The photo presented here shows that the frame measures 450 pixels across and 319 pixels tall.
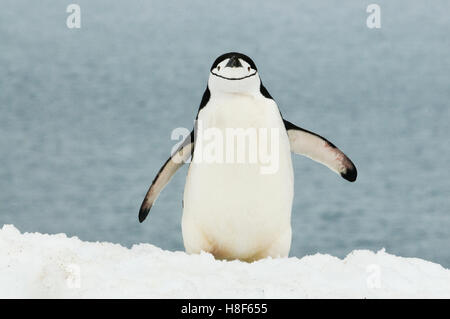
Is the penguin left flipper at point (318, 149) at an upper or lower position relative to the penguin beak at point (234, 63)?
lower

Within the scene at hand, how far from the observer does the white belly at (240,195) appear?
4250 millimetres

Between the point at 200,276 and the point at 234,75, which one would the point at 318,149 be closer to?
the point at 234,75

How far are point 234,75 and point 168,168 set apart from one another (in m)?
0.72

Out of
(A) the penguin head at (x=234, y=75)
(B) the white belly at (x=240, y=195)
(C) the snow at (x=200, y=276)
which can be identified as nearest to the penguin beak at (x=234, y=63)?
(A) the penguin head at (x=234, y=75)

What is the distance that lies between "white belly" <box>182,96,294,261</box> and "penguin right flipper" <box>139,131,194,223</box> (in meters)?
0.18

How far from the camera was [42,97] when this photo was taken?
55719 mm

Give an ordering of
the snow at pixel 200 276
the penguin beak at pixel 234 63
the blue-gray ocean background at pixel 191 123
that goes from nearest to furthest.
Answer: the snow at pixel 200 276
the penguin beak at pixel 234 63
the blue-gray ocean background at pixel 191 123

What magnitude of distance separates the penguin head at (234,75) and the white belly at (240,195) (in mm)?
56

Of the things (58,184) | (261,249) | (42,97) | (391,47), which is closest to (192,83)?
(42,97)

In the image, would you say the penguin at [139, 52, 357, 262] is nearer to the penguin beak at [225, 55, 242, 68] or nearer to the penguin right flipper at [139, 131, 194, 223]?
the penguin beak at [225, 55, 242, 68]

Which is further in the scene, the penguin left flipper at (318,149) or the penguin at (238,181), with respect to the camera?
the penguin left flipper at (318,149)

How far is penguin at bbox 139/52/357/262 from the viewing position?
424cm

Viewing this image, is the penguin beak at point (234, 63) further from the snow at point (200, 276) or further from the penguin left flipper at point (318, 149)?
the snow at point (200, 276)
